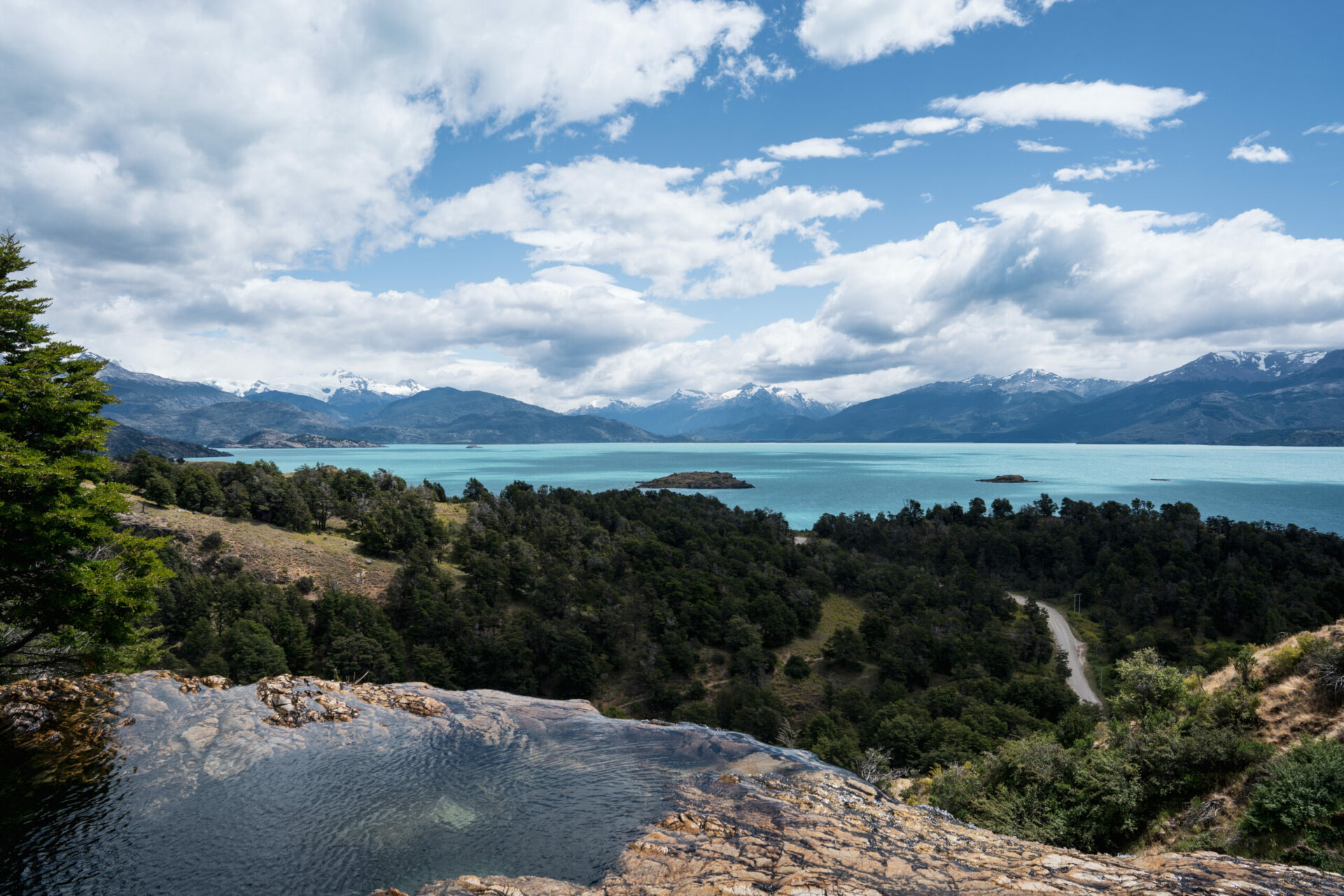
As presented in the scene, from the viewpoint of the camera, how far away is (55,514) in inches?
615

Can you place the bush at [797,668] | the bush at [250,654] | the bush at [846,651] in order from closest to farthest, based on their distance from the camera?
the bush at [250,654], the bush at [797,668], the bush at [846,651]

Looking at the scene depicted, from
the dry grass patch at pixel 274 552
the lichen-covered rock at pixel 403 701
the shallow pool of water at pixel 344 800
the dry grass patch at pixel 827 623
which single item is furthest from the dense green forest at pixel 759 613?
the lichen-covered rock at pixel 403 701

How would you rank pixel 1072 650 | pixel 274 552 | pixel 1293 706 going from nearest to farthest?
pixel 1293 706 < pixel 274 552 < pixel 1072 650

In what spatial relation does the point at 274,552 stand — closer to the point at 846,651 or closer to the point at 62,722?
the point at 62,722

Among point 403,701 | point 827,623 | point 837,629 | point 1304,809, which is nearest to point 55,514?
point 403,701

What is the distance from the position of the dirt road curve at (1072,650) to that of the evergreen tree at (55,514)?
229 feet

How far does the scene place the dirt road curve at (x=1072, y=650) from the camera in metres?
58.3

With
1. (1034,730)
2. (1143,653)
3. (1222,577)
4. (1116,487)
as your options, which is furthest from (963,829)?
(1116,487)

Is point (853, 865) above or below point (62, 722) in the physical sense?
below

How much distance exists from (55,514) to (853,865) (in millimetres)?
22046

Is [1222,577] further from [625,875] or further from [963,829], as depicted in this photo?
[625,875]

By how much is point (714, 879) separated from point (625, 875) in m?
1.80

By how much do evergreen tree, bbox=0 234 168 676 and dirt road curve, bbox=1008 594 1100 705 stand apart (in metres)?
69.8

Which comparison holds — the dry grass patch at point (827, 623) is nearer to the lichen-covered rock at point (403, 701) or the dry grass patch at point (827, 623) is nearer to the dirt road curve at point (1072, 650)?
the dirt road curve at point (1072, 650)
